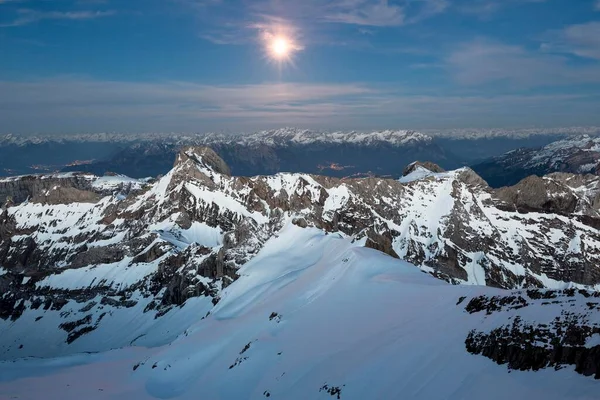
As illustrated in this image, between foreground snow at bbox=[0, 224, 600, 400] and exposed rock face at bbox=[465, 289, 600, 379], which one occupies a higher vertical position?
exposed rock face at bbox=[465, 289, 600, 379]

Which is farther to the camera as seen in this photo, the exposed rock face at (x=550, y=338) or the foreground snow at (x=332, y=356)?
the foreground snow at (x=332, y=356)

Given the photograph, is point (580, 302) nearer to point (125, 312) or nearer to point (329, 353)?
point (329, 353)

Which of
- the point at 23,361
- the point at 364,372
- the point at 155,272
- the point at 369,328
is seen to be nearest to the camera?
the point at 364,372

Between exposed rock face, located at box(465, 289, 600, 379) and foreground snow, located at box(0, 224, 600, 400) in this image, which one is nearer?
exposed rock face, located at box(465, 289, 600, 379)

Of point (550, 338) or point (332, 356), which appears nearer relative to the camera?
point (550, 338)

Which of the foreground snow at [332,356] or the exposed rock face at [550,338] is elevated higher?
the exposed rock face at [550,338]

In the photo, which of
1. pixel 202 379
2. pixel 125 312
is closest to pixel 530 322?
pixel 202 379

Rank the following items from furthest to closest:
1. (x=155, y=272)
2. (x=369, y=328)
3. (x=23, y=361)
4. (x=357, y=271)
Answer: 1. (x=155, y=272)
2. (x=23, y=361)
3. (x=357, y=271)
4. (x=369, y=328)

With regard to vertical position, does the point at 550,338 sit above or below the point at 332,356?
above
